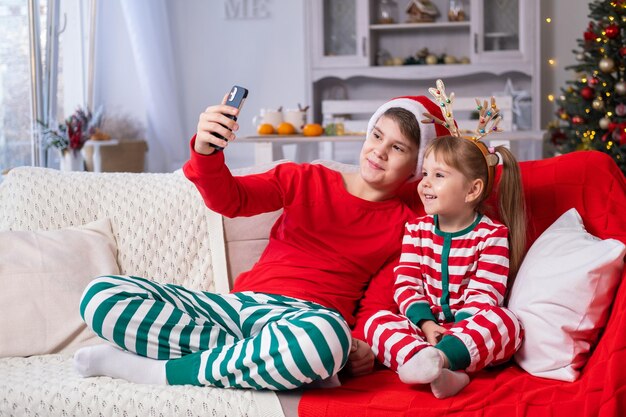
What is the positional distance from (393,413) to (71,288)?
93 cm

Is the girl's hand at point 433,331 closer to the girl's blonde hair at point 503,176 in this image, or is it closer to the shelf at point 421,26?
the girl's blonde hair at point 503,176

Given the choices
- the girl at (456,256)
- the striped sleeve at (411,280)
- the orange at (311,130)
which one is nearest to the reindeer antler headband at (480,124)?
the girl at (456,256)

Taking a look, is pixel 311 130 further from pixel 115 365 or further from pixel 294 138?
pixel 115 365

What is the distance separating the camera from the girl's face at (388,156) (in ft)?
6.56

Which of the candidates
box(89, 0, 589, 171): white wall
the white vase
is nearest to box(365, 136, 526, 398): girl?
the white vase

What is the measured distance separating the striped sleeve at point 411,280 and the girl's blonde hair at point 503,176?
0.56ft

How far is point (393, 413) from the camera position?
155cm

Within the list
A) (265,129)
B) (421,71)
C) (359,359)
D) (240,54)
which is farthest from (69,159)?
(359,359)

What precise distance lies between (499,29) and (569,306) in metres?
4.77

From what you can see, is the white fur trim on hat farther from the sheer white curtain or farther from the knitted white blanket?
the sheer white curtain

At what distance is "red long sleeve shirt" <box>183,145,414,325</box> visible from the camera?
194cm

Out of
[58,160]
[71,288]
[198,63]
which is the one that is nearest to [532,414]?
[71,288]

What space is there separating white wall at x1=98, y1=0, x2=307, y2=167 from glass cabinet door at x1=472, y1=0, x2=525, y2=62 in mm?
1353

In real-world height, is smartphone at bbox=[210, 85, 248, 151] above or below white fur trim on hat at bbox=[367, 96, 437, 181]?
above
